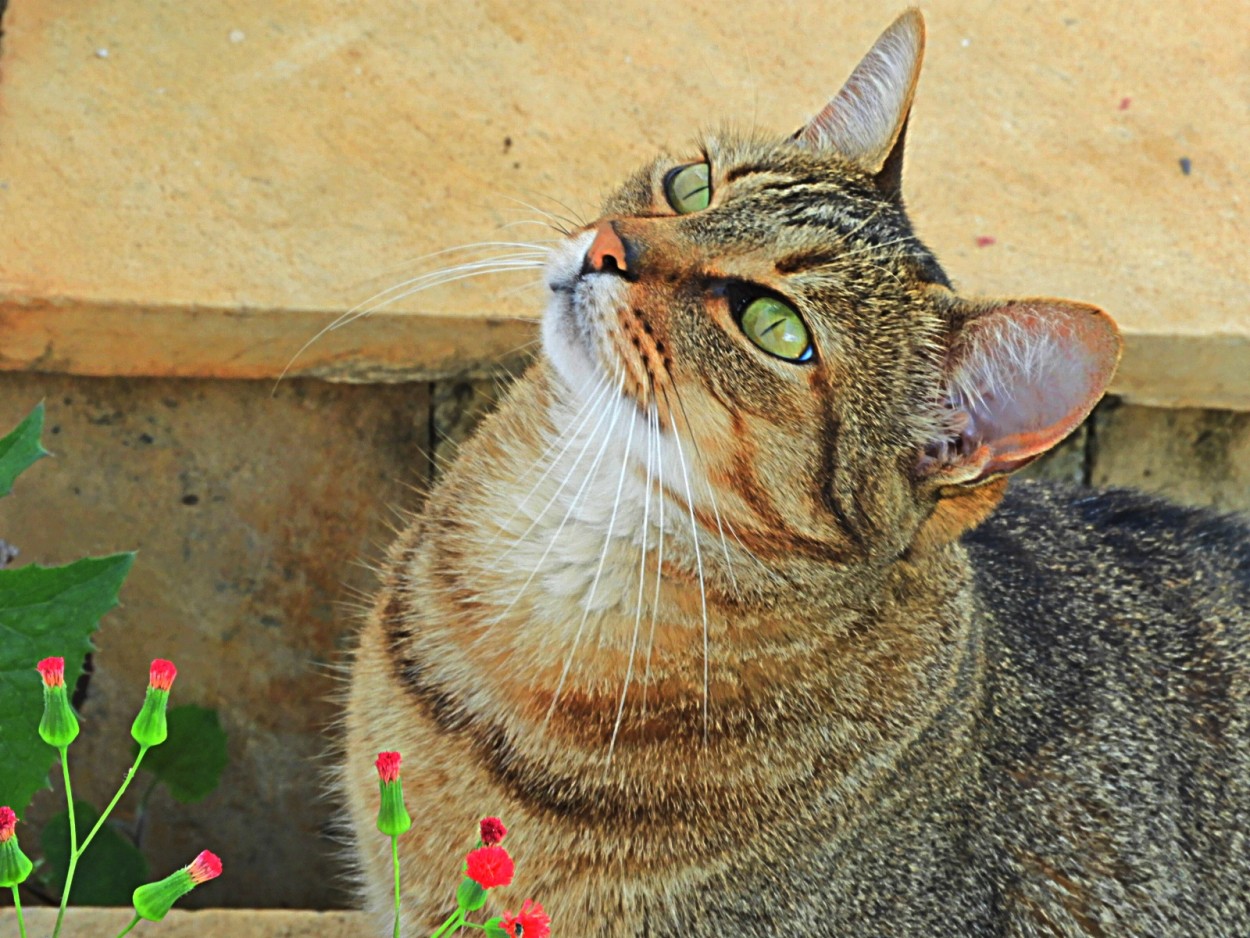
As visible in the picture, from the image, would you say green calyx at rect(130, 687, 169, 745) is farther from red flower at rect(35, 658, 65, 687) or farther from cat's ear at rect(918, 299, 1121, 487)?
cat's ear at rect(918, 299, 1121, 487)

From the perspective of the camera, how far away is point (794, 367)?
157cm

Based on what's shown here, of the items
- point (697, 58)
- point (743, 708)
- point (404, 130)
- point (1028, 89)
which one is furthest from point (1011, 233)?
point (743, 708)

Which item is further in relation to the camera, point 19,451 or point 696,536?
point 19,451

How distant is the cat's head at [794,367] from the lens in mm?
1556

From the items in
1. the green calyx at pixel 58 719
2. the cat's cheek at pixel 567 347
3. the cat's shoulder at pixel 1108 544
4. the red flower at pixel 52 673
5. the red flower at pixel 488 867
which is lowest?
the red flower at pixel 488 867

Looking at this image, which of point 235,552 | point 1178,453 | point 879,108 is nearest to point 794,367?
point 879,108

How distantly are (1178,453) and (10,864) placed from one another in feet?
7.51

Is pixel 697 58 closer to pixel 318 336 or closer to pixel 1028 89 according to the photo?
pixel 1028 89

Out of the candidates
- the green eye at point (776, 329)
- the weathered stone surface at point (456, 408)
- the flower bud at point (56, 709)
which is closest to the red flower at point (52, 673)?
the flower bud at point (56, 709)

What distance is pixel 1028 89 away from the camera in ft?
8.98

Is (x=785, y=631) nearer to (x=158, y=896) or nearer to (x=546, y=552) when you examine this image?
(x=546, y=552)

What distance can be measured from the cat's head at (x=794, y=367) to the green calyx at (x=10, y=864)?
779mm

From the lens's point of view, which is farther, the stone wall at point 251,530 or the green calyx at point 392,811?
the stone wall at point 251,530

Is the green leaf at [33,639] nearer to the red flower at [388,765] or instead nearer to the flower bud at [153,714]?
the flower bud at [153,714]
